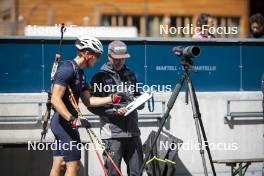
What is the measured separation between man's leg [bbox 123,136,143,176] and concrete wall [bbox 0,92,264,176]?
106 centimetres

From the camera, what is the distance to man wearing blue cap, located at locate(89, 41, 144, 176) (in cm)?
903

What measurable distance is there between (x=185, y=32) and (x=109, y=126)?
12.8ft

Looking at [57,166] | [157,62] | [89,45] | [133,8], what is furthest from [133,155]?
[133,8]

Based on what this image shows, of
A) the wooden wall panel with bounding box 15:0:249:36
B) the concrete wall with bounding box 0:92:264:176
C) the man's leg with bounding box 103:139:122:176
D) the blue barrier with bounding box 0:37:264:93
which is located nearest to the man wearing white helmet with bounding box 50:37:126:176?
the man's leg with bounding box 103:139:122:176

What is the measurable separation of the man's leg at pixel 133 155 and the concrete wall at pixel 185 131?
1064 millimetres

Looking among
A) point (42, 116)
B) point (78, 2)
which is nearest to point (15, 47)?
point (42, 116)

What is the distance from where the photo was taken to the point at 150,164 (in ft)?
32.5

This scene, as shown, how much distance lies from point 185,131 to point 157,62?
1.00 meters

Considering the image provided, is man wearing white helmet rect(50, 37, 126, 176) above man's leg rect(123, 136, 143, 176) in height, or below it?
above

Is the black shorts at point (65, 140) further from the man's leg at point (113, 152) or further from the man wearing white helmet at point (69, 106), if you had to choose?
the man's leg at point (113, 152)

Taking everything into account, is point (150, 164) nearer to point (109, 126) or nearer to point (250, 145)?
point (109, 126)

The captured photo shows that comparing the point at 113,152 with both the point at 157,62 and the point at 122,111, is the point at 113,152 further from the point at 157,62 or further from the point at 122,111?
the point at 157,62

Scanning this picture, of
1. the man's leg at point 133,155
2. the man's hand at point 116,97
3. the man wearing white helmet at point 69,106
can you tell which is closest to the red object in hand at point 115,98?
the man's hand at point 116,97

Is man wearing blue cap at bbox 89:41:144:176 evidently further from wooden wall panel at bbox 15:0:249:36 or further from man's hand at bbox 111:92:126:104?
wooden wall panel at bbox 15:0:249:36
